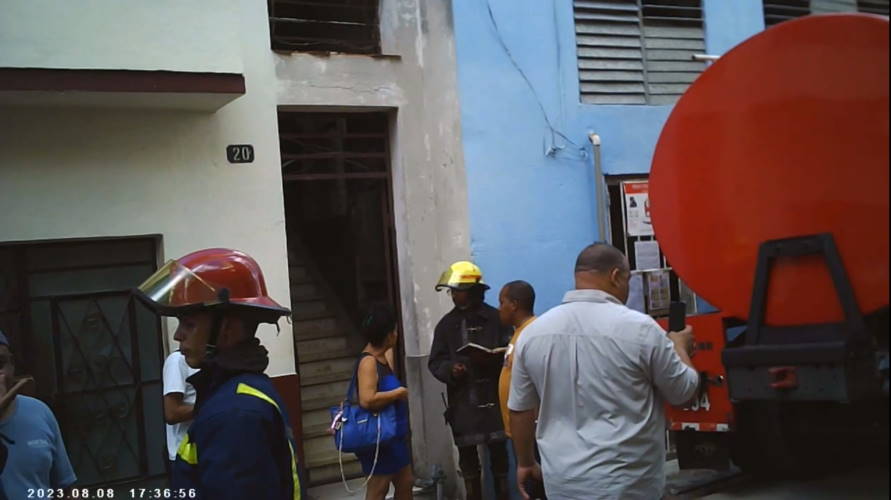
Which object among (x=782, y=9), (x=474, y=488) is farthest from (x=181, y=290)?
(x=782, y=9)

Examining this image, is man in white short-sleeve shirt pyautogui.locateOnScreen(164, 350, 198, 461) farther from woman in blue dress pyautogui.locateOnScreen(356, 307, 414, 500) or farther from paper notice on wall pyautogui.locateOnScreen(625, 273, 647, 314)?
paper notice on wall pyautogui.locateOnScreen(625, 273, 647, 314)

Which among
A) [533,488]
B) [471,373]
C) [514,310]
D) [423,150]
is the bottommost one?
[533,488]

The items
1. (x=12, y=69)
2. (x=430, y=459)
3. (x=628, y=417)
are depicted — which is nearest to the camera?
(x=628, y=417)

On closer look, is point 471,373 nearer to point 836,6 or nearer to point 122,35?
point 122,35

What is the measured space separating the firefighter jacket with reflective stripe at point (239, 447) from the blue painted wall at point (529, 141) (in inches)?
197

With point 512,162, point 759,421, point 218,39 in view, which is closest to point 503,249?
point 512,162

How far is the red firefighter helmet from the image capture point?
305 cm

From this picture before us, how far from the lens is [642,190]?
28.6 ft

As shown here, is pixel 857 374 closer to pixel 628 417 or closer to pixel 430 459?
pixel 628 417

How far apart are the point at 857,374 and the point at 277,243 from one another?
5833mm

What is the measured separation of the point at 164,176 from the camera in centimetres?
669

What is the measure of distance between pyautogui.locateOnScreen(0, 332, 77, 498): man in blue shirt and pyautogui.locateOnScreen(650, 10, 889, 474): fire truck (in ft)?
10.5

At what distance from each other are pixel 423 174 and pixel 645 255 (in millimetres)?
2502

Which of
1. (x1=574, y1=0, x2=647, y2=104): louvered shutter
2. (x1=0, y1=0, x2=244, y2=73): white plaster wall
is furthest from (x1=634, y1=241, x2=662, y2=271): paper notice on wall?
(x1=0, y1=0, x2=244, y2=73): white plaster wall
